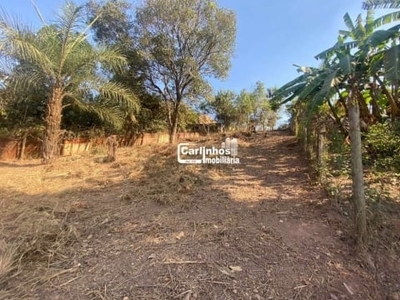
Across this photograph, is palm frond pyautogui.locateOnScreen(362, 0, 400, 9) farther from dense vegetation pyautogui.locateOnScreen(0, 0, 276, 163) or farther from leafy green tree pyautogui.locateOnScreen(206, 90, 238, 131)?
leafy green tree pyautogui.locateOnScreen(206, 90, 238, 131)

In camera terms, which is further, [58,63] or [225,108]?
[225,108]

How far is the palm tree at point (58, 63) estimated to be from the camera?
20.9 ft

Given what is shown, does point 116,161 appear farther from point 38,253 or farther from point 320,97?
point 320,97

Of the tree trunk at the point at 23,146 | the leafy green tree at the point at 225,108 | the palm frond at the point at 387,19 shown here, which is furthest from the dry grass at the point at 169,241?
Result: the leafy green tree at the point at 225,108

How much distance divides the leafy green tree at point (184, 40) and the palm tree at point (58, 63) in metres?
2.98

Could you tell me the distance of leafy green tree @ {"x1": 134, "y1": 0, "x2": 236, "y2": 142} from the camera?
1045 cm

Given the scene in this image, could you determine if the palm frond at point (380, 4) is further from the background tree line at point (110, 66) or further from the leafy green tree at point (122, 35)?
the leafy green tree at point (122, 35)

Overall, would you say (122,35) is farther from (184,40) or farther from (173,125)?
(173,125)
